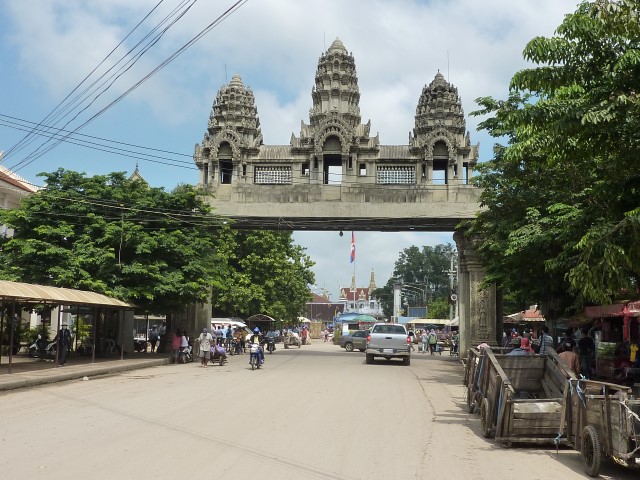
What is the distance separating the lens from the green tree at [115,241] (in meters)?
24.1

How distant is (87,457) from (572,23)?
26.3 ft

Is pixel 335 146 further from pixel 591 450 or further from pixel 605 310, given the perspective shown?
pixel 591 450

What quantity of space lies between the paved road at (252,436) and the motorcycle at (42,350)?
9.36m

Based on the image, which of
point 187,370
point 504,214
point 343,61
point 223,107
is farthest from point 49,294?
point 343,61

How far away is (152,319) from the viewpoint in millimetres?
52750

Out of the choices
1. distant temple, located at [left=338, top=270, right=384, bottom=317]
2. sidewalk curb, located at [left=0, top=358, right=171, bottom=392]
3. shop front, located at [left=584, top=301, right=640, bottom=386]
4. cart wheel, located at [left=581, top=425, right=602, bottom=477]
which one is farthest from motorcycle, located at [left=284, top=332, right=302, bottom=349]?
distant temple, located at [left=338, top=270, right=384, bottom=317]

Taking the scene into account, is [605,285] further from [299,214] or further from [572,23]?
[299,214]

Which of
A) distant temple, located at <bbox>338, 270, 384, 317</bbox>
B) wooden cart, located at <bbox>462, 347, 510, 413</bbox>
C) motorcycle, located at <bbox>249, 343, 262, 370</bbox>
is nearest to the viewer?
wooden cart, located at <bbox>462, 347, 510, 413</bbox>

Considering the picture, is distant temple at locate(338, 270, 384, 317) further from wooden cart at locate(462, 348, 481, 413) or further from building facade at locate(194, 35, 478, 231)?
wooden cart at locate(462, 348, 481, 413)

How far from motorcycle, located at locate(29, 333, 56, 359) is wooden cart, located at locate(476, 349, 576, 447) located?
64.2 ft

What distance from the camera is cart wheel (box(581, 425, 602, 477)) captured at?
288 inches

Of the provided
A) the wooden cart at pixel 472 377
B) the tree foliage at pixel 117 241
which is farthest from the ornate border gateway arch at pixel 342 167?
the wooden cart at pixel 472 377

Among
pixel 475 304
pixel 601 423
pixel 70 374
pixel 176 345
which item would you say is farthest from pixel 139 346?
pixel 601 423

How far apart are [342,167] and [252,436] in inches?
1821
